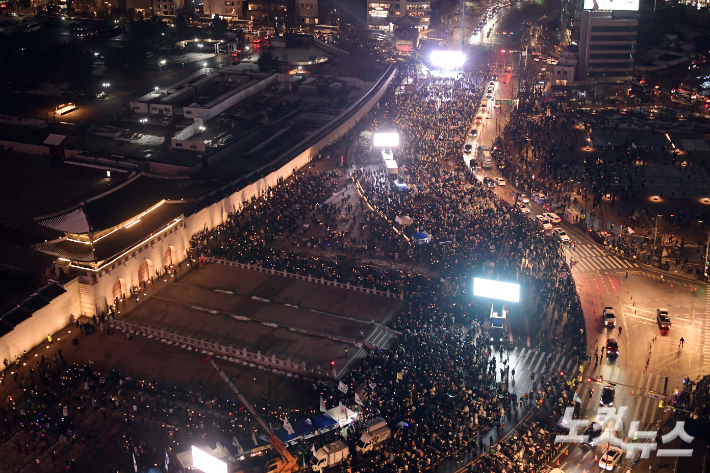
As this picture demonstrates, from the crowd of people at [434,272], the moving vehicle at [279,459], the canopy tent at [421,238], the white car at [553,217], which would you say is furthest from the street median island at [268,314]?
the white car at [553,217]

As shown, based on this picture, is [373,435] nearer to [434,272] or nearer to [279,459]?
[279,459]

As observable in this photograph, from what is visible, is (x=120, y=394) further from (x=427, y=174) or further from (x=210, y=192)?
(x=427, y=174)

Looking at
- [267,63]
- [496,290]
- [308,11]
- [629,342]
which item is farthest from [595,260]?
[308,11]

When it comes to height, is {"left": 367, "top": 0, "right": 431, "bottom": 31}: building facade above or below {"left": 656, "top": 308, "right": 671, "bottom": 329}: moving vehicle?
above

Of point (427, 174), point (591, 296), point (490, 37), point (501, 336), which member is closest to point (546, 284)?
point (591, 296)

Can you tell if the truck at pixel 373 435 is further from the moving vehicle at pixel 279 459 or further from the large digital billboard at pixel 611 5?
the large digital billboard at pixel 611 5

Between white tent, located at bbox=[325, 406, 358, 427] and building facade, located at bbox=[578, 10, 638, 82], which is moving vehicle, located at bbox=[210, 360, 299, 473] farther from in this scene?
building facade, located at bbox=[578, 10, 638, 82]

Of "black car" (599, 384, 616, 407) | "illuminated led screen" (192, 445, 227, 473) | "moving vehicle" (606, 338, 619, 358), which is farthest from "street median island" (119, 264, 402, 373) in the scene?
"black car" (599, 384, 616, 407)
